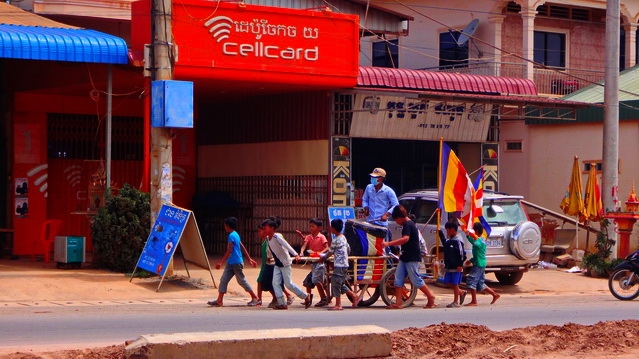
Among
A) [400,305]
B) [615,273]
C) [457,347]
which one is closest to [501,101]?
[615,273]

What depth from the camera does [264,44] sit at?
19922 millimetres

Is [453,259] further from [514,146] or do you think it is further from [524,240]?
[514,146]

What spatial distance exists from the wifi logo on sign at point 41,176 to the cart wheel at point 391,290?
9447 mm

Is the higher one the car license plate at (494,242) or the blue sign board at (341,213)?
the blue sign board at (341,213)

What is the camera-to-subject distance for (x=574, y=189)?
22.7 meters

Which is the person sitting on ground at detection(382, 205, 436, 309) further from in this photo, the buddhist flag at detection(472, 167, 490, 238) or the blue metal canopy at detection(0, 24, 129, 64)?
the blue metal canopy at detection(0, 24, 129, 64)

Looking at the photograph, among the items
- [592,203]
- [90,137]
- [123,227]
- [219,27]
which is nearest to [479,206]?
[592,203]

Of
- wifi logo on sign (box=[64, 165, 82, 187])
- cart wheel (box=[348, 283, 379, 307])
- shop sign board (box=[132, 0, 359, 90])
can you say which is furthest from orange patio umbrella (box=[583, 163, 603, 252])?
wifi logo on sign (box=[64, 165, 82, 187])

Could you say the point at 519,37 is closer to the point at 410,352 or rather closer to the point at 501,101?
the point at 501,101

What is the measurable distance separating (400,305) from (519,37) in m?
16.3

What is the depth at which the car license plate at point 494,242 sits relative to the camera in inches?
731

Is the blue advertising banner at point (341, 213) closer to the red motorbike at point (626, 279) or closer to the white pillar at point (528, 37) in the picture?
the red motorbike at point (626, 279)

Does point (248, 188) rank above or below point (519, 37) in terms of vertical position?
below

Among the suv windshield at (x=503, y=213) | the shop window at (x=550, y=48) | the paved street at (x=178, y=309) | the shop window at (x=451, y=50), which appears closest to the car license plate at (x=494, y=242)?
the suv windshield at (x=503, y=213)
